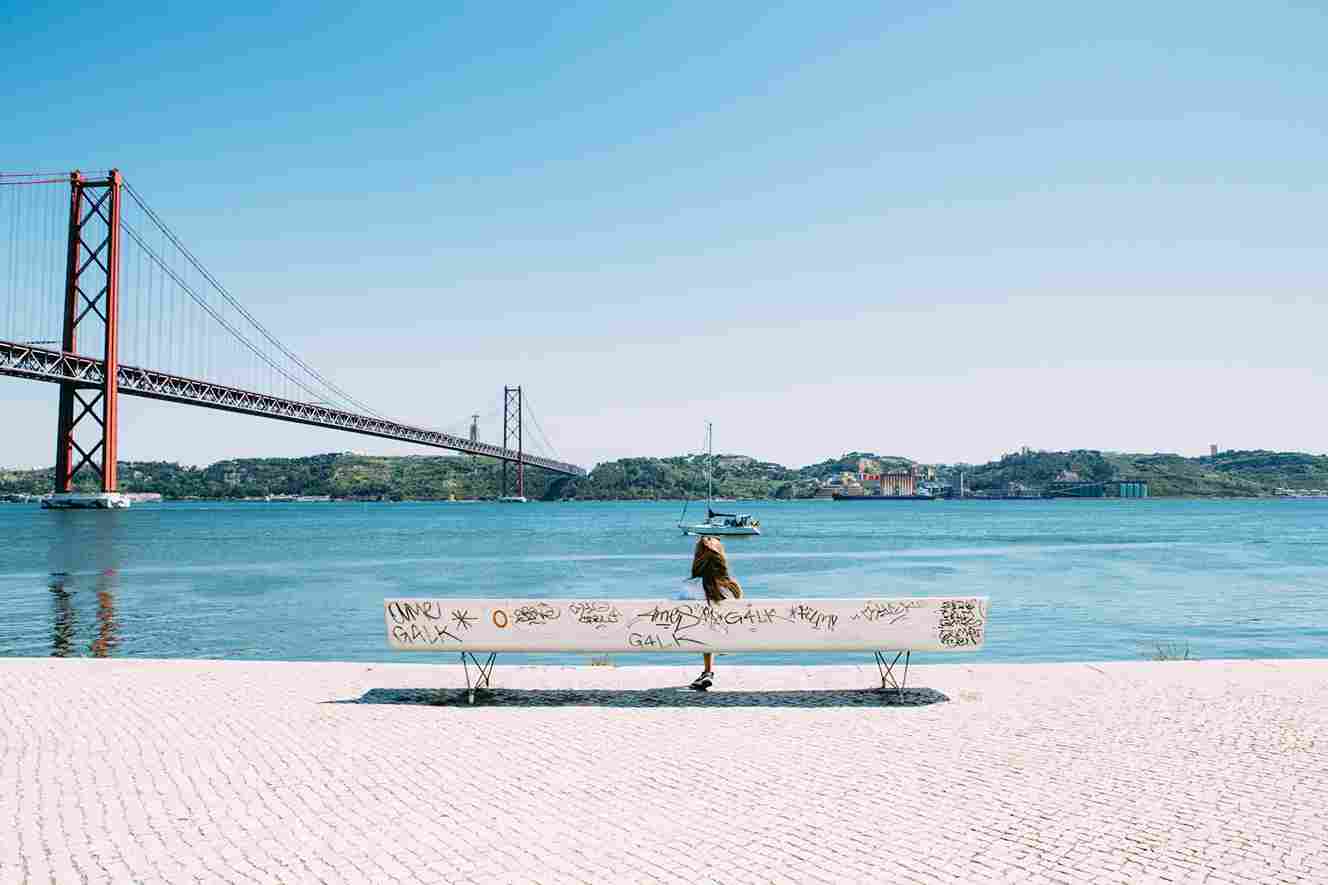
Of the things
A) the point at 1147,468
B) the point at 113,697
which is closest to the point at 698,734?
the point at 113,697

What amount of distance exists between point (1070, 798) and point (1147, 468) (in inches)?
7983

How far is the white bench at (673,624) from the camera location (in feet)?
→ 24.4

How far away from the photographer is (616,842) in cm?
433

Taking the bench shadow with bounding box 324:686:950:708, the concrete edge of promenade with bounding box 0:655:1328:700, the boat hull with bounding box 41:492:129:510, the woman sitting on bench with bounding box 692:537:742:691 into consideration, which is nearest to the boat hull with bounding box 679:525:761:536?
the boat hull with bounding box 41:492:129:510

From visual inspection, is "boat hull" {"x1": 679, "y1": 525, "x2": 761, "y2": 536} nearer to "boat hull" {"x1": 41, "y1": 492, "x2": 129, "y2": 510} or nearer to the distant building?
"boat hull" {"x1": 41, "y1": 492, "x2": 129, "y2": 510}

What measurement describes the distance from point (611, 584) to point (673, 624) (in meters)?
20.2

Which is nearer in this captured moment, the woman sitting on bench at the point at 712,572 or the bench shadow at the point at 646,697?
the bench shadow at the point at 646,697

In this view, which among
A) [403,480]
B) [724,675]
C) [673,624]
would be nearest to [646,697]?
[673,624]

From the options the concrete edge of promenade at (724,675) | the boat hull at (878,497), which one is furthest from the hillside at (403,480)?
the concrete edge of promenade at (724,675)

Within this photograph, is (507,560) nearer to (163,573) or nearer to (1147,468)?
(163,573)

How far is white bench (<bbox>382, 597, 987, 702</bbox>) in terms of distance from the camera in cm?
745

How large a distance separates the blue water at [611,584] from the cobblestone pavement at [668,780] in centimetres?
207

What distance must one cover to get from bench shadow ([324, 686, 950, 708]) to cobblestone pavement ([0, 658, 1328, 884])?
0.04 m

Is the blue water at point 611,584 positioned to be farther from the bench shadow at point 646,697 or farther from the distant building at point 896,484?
the distant building at point 896,484
